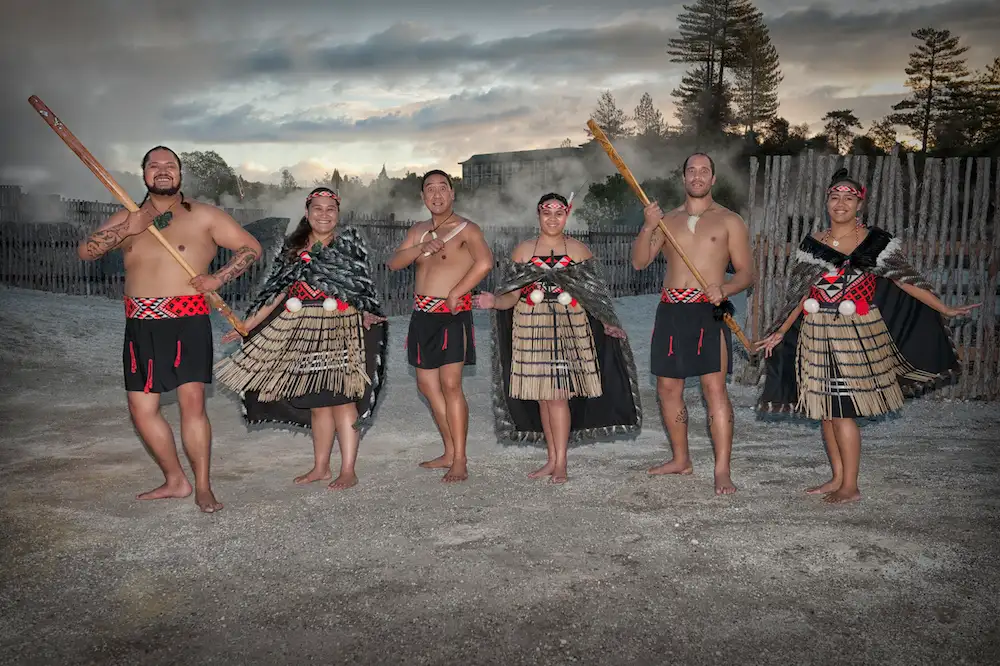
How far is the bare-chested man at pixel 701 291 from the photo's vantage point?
4848 mm

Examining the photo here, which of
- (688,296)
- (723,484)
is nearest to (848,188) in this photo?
(688,296)

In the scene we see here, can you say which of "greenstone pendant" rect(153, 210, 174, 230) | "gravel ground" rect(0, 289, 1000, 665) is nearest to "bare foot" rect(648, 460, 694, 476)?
"gravel ground" rect(0, 289, 1000, 665)

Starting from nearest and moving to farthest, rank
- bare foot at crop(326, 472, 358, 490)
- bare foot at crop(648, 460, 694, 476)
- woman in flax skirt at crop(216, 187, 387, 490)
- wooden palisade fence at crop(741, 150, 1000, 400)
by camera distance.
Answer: woman in flax skirt at crop(216, 187, 387, 490), bare foot at crop(326, 472, 358, 490), bare foot at crop(648, 460, 694, 476), wooden palisade fence at crop(741, 150, 1000, 400)

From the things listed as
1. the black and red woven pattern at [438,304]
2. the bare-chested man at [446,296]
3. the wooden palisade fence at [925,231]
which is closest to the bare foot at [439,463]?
the bare-chested man at [446,296]

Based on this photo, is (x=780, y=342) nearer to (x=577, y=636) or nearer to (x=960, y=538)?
(x=960, y=538)

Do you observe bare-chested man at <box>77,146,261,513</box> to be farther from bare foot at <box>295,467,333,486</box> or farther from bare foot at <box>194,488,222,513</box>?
bare foot at <box>295,467,333,486</box>

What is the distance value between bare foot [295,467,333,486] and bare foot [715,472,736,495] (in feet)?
7.57

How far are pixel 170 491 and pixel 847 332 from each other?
12.6ft

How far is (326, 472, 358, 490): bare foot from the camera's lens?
4.91 m

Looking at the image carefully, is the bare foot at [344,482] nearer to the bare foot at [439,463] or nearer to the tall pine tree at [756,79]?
the bare foot at [439,463]

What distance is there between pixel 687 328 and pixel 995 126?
1426 inches

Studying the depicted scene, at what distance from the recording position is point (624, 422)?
549 cm

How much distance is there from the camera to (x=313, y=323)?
15.7 ft

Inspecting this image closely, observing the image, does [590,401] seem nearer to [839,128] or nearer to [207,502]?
[207,502]
